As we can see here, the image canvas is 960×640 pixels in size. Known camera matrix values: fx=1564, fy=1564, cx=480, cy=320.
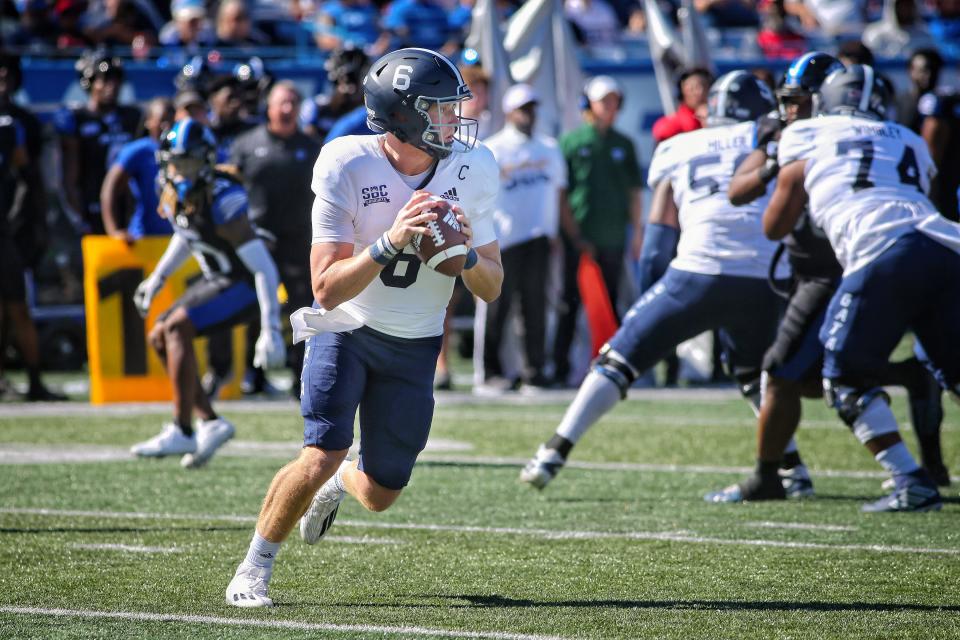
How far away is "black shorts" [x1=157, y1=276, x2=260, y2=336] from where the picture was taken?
7.77 metres

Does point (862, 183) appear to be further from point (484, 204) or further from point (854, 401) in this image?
point (484, 204)

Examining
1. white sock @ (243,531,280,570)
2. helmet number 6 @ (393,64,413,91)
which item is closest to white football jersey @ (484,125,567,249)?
helmet number 6 @ (393,64,413,91)

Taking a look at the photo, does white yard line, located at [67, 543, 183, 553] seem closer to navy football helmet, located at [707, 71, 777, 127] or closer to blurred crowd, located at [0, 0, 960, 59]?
navy football helmet, located at [707, 71, 777, 127]

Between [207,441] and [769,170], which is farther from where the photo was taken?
[207,441]

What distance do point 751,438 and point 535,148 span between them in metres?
3.32

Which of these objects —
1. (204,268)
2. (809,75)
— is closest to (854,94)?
(809,75)

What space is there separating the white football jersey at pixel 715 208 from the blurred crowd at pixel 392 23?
5.82 m

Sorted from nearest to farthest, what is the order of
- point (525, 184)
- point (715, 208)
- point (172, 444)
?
point (715, 208) < point (172, 444) < point (525, 184)

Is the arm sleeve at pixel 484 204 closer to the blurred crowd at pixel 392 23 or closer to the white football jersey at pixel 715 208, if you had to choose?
the white football jersey at pixel 715 208

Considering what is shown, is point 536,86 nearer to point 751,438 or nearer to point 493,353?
point 493,353

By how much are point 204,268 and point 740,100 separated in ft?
9.18

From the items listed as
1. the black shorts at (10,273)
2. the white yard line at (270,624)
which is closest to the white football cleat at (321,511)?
the white yard line at (270,624)

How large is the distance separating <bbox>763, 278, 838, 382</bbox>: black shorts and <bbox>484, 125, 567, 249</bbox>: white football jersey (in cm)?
477

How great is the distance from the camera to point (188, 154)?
782 cm
